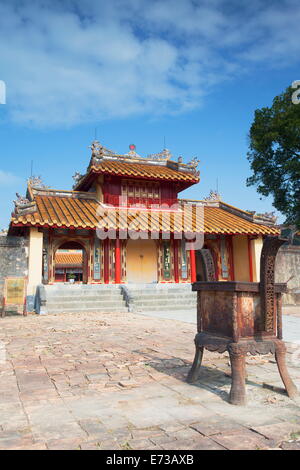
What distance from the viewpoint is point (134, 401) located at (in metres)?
3.15

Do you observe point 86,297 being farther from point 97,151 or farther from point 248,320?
point 248,320

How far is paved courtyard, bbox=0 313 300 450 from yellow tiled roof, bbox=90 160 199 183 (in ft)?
38.4

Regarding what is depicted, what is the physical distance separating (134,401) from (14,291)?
9.20 meters

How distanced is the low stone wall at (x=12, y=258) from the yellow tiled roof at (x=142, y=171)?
517cm

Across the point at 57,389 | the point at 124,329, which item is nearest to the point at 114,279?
the point at 124,329

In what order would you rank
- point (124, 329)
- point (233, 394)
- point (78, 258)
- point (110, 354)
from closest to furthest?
point (233, 394) → point (110, 354) → point (124, 329) → point (78, 258)

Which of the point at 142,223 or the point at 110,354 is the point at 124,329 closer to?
the point at 110,354

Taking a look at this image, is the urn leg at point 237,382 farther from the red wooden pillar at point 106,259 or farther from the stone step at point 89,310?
the red wooden pillar at point 106,259

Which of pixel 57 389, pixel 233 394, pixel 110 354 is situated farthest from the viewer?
pixel 110 354

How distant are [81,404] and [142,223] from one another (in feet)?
40.4

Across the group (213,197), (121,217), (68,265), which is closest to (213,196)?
(213,197)

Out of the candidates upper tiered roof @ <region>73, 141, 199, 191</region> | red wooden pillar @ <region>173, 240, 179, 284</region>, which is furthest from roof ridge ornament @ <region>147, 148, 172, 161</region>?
red wooden pillar @ <region>173, 240, 179, 284</region>

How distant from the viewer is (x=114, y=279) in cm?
1602

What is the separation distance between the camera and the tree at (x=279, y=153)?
679 inches
